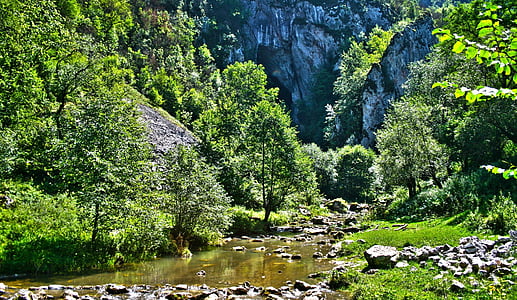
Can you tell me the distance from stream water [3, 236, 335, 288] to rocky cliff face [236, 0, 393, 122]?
288ft

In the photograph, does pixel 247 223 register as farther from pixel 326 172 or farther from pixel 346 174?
pixel 346 174

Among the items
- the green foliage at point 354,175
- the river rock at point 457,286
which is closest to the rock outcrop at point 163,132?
the green foliage at point 354,175

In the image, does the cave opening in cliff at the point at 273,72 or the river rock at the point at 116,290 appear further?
the cave opening in cliff at the point at 273,72

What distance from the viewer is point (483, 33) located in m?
3.00

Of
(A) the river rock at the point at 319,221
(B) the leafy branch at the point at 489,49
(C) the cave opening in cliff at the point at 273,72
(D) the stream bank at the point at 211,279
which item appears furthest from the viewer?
Result: (C) the cave opening in cliff at the point at 273,72

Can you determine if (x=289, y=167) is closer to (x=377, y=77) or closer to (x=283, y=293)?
(x=283, y=293)

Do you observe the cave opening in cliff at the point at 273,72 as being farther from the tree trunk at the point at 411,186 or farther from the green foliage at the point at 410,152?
the tree trunk at the point at 411,186

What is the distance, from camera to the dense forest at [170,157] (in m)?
14.9

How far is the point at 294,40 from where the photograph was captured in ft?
352

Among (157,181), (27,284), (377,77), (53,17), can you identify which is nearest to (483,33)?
(27,284)

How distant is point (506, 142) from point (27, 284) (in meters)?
29.2

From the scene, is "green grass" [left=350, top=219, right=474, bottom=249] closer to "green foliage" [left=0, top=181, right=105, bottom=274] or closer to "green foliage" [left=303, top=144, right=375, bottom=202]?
"green foliage" [left=0, top=181, right=105, bottom=274]

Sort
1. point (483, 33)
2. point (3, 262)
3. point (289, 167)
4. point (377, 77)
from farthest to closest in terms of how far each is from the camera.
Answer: point (377, 77) < point (289, 167) < point (3, 262) < point (483, 33)

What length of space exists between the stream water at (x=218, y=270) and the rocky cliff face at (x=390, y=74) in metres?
59.1
